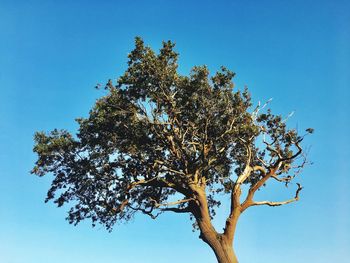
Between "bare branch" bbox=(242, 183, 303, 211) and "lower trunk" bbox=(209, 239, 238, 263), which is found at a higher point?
"bare branch" bbox=(242, 183, 303, 211)

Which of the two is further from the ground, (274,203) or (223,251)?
(274,203)

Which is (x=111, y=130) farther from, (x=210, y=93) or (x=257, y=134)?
(x=257, y=134)

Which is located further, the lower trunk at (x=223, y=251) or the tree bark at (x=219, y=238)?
the tree bark at (x=219, y=238)

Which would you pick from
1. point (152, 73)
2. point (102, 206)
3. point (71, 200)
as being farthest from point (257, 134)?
point (71, 200)

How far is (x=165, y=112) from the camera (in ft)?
78.8

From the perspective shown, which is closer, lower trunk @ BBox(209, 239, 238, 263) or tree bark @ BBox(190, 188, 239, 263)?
lower trunk @ BBox(209, 239, 238, 263)

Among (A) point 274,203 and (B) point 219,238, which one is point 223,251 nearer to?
(B) point 219,238

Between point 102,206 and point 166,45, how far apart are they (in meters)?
12.1

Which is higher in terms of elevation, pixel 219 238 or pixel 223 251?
pixel 219 238

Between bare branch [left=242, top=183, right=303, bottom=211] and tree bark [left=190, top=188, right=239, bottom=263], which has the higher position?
bare branch [left=242, top=183, right=303, bottom=211]

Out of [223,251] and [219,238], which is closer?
[223,251]

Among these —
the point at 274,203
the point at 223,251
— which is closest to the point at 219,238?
the point at 223,251

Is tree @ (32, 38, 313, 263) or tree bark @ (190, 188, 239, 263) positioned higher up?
tree @ (32, 38, 313, 263)

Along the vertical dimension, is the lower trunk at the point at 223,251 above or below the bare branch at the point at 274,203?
below
